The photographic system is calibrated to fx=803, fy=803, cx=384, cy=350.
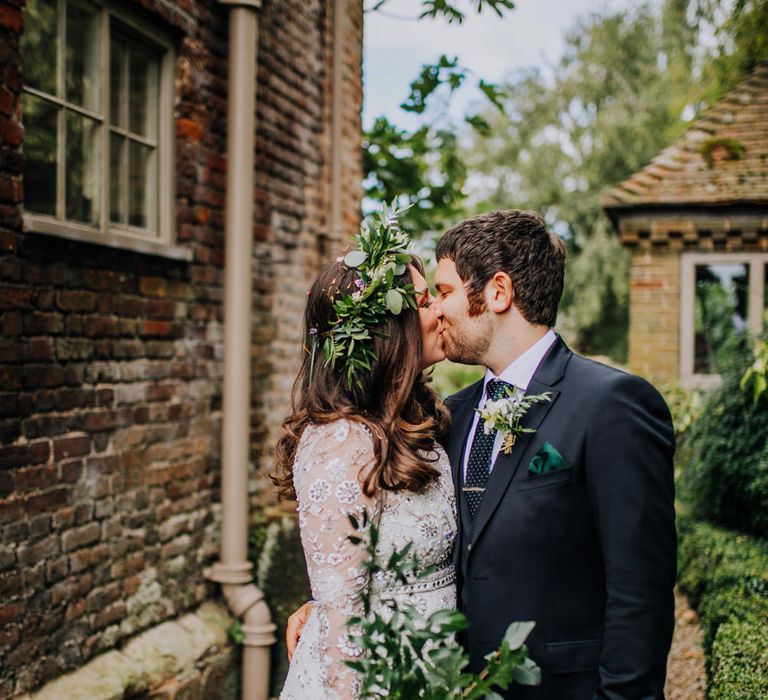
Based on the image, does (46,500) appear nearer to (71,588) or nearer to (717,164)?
(71,588)

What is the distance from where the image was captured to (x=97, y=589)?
376cm

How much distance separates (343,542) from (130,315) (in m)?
2.25

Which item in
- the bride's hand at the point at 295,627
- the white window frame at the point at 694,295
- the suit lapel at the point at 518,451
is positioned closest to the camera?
the suit lapel at the point at 518,451

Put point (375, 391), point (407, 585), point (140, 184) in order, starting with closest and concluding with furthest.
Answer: point (407, 585), point (375, 391), point (140, 184)

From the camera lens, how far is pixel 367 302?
2465 millimetres

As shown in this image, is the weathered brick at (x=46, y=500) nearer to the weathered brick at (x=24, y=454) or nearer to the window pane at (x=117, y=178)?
the weathered brick at (x=24, y=454)

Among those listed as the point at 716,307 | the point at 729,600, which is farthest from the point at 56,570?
the point at 716,307

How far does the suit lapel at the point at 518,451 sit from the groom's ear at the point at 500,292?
0.23m

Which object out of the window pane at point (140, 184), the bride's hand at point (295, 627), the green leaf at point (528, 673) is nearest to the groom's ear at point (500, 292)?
the green leaf at point (528, 673)

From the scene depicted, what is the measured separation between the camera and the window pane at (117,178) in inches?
158

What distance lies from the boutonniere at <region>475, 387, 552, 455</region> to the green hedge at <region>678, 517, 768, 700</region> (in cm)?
162

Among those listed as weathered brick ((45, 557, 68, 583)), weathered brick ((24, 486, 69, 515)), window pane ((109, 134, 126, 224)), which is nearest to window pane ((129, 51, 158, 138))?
window pane ((109, 134, 126, 224))

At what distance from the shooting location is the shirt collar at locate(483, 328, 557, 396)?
245 cm

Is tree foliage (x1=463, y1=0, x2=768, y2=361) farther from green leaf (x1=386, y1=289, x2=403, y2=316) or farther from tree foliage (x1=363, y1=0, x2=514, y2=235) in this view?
green leaf (x1=386, y1=289, x2=403, y2=316)
